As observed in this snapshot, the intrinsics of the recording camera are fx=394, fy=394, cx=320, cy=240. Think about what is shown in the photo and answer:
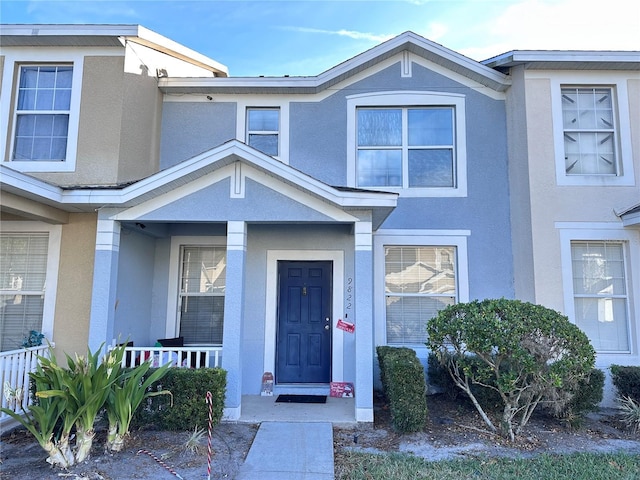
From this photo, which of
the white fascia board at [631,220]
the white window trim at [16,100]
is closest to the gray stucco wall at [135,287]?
the white window trim at [16,100]

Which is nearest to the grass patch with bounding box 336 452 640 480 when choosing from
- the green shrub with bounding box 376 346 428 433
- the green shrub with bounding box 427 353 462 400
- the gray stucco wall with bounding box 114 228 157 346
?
the green shrub with bounding box 376 346 428 433

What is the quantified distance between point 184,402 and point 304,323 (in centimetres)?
276

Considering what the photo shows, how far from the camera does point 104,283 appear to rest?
5750 mm

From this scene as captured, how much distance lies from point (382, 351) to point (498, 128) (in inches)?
191

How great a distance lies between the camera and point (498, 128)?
7.69 metres

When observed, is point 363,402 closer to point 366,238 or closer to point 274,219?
point 366,238

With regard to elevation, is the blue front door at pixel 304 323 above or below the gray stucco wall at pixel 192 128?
below

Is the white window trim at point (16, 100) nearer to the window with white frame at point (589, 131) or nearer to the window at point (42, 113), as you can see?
the window at point (42, 113)

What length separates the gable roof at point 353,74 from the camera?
7.60m

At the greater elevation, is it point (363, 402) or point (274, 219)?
point (274, 219)

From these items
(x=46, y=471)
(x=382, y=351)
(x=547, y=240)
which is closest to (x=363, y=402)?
(x=382, y=351)

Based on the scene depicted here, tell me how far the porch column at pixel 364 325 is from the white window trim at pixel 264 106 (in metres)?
2.87

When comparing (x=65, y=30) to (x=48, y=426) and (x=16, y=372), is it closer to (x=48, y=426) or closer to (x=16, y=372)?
(x=16, y=372)

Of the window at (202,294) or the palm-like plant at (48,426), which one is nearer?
the palm-like plant at (48,426)
